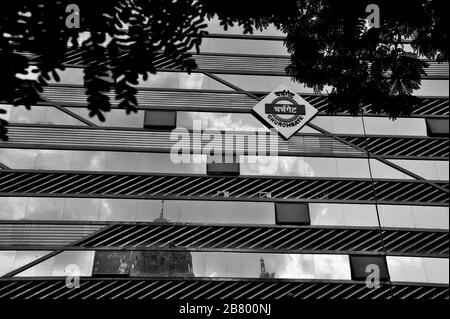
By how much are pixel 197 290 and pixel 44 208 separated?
505cm

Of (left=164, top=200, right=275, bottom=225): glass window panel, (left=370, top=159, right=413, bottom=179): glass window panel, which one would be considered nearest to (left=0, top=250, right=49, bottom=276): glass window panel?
(left=164, top=200, right=275, bottom=225): glass window panel

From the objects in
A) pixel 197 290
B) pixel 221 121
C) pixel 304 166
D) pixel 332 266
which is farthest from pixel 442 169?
pixel 197 290

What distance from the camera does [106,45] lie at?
87.8 inches

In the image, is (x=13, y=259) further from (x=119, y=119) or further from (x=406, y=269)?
(x=406, y=269)

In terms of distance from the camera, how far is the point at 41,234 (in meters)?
11.5

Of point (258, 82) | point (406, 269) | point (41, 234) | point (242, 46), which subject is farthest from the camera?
point (242, 46)

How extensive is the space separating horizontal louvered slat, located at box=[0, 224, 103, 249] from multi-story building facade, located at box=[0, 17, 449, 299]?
31 mm

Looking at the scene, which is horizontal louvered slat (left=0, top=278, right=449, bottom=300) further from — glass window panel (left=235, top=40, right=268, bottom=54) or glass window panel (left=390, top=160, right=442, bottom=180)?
glass window panel (left=235, top=40, right=268, bottom=54)

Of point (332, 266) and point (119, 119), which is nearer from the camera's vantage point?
point (332, 266)

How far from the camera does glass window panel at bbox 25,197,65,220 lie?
38.6 ft

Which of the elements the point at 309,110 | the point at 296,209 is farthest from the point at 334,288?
the point at 309,110

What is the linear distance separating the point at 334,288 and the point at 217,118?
6.34 m

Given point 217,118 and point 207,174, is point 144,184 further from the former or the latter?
point 217,118

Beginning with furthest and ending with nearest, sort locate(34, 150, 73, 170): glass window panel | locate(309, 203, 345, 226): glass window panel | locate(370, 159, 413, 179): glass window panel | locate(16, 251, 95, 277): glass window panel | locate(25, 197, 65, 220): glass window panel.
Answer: locate(370, 159, 413, 179): glass window panel < locate(34, 150, 73, 170): glass window panel < locate(309, 203, 345, 226): glass window panel < locate(25, 197, 65, 220): glass window panel < locate(16, 251, 95, 277): glass window panel
